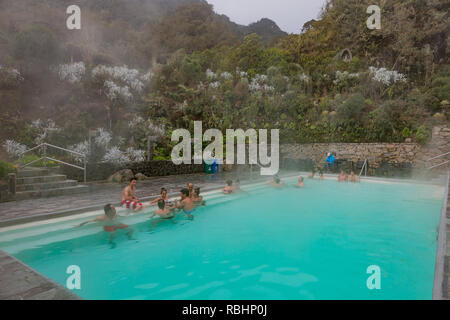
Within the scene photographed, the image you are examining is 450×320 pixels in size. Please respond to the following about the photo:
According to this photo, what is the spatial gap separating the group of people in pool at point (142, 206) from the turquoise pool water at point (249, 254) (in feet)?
0.63

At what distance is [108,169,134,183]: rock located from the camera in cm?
998

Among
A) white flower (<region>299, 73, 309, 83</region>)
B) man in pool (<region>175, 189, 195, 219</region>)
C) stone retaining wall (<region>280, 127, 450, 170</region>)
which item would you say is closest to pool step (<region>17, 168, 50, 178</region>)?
man in pool (<region>175, 189, 195, 219</region>)

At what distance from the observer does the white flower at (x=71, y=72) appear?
13391mm

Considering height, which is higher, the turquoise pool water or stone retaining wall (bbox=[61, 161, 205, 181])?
stone retaining wall (bbox=[61, 161, 205, 181])

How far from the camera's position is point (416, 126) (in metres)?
14.3

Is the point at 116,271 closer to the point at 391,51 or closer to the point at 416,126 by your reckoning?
the point at 416,126

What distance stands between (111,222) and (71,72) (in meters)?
10.8

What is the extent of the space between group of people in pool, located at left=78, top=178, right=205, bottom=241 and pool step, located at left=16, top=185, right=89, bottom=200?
2362 mm

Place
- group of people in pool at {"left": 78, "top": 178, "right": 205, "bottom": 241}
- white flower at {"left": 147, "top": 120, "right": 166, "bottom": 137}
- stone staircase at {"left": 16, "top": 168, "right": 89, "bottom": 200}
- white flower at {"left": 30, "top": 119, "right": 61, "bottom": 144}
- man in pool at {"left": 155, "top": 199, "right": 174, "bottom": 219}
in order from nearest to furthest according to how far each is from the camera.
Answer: group of people in pool at {"left": 78, "top": 178, "right": 205, "bottom": 241}, man in pool at {"left": 155, "top": 199, "right": 174, "bottom": 219}, stone staircase at {"left": 16, "top": 168, "right": 89, "bottom": 200}, white flower at {"left": 30, "top": 119, "right": 61, "bottom": 144}, white flower at {"left": 147, "top": 120, "right": 166, "bottom": 137}

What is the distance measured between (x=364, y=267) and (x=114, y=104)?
42.7 ft

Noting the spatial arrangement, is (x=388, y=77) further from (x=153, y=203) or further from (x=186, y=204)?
(x=153, y=203)

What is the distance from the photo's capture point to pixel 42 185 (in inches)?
301

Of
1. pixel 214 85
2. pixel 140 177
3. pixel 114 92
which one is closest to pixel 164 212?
pixel 140 177

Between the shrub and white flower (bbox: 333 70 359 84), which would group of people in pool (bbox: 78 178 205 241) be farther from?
white flower (bbox: 333 70 359 84)
